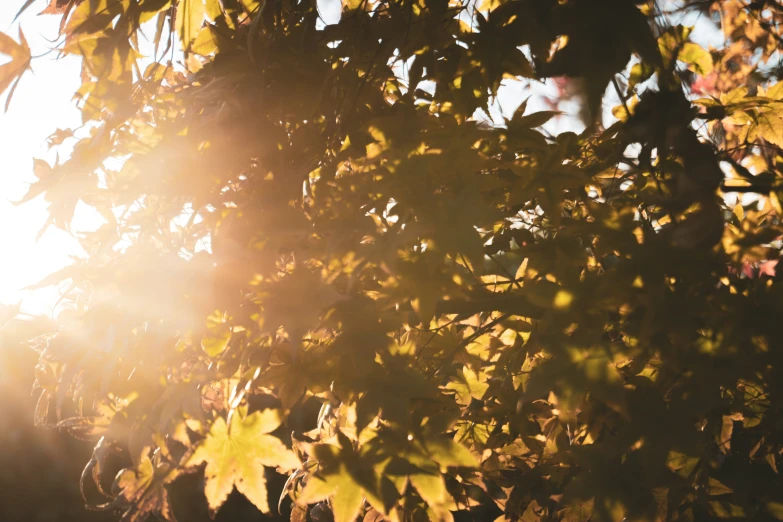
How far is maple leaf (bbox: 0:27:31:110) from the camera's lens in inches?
37.5

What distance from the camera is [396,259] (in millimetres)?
815

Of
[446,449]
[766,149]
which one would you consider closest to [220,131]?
[446,449]

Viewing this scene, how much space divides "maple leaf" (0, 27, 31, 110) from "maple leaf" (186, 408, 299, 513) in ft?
2.34

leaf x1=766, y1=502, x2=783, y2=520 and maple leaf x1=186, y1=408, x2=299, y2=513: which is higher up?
leaf x1=766, y1=502, x2=783, y2=520

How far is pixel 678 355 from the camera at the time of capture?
818mm

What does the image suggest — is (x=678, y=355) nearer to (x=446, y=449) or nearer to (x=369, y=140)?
(x=446, y=449)

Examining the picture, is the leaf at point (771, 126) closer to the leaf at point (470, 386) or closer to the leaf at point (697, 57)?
the leaf at point (697, 57)

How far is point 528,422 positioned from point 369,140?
819 millimetres

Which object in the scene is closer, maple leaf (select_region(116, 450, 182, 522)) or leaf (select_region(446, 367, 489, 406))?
maple leaf (select_region(116, 450, 182, 522))

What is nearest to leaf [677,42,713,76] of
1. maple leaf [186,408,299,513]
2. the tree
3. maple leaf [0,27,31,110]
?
the tree

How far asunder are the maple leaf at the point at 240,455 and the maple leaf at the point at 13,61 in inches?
28.1

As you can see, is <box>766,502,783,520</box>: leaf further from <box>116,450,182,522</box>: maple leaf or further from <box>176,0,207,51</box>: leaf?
<box>176,0,207,51</box>: leaf

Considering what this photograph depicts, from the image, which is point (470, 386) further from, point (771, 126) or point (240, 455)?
point (771, 126)

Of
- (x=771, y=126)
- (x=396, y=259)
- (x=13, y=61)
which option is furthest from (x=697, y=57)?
(x=13, y=61)
